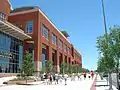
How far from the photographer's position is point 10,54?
4728 cm

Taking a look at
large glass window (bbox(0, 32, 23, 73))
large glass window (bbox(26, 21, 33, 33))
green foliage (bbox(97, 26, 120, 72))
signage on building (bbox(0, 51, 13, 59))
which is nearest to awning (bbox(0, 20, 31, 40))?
large glass window (bbox(0, 32, 23, 73))

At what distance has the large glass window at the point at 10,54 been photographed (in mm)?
43750

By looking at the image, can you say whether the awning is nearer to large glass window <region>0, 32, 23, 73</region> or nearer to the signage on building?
large glass window <region>0, 32, 23, 73</region>

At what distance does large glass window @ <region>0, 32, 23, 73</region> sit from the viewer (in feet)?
144

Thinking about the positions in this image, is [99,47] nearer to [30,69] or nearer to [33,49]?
[30,69]

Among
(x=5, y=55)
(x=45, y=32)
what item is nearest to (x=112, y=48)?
(x=5, y=55)

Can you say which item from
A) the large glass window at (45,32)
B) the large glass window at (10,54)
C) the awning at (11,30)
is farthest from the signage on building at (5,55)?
the large glass window at (45,32)

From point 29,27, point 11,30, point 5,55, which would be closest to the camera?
point 5,55

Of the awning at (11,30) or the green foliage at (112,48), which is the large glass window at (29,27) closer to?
the awning at (11,30)

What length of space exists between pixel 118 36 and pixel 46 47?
45.5 meters

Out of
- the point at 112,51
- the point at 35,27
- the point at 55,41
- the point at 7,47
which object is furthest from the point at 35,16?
the point at 112,51

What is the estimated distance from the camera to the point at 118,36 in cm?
2109

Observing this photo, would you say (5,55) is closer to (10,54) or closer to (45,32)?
(10,54)

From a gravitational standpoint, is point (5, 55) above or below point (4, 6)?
below
